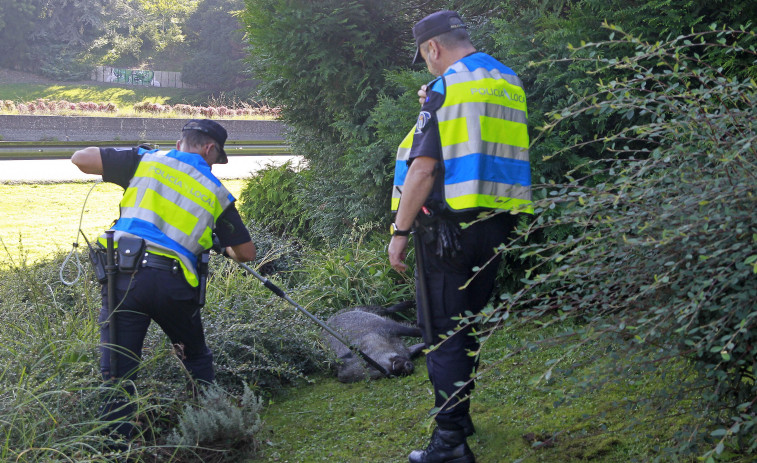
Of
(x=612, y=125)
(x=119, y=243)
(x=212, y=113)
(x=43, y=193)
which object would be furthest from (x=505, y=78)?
(x=212, y=113)

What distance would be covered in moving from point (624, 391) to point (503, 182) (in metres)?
1.35

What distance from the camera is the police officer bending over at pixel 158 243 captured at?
3.57 meters

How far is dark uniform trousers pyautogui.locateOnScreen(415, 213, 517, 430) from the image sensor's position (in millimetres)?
3420

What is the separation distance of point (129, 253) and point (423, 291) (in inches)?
58.8

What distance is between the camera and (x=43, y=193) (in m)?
13.3

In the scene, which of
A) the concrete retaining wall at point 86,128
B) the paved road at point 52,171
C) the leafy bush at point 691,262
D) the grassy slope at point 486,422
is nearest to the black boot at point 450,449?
the grassy slope at point 486,422

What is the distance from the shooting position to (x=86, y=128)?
25.9 meters

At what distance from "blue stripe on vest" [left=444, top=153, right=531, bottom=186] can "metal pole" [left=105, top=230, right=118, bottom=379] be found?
68.2 inches

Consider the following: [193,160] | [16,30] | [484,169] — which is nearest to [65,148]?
[193,160]

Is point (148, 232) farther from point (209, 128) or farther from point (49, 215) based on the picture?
point (49, 215)

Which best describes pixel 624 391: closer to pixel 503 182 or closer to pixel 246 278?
pixel 503 182

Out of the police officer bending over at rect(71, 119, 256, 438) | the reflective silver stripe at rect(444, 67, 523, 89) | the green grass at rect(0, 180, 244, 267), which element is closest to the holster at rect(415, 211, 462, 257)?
the reflective silver stripe at rect(444, 67, 523, 89)

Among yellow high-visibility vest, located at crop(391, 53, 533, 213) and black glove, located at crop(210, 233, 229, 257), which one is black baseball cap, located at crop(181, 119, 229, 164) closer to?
black glove, located at crop(210, 233, 229, 257)

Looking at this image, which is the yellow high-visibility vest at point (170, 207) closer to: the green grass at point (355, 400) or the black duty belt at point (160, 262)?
the black duty belt at point (160, 262)
